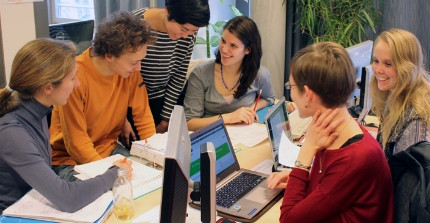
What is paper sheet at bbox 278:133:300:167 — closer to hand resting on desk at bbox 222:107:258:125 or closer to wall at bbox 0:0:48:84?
hand resting on desk at bbox 222:107:258:125

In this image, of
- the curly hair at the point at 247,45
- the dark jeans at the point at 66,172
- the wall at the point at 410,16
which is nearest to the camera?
the dark jeans at the point at 66,172

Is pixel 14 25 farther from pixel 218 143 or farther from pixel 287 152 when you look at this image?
pixel 287 152

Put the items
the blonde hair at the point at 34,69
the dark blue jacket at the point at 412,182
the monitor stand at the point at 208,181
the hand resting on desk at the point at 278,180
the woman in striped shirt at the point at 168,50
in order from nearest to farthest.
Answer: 1. the monitor stand at the point at 208,181
2. the dark blue jacket at the point at 412,182
3. the blonde hair at the point at 34,69
4. the hand resting on desk at the point at 278,180
5. the woman in striped shirt at the point at 168,50

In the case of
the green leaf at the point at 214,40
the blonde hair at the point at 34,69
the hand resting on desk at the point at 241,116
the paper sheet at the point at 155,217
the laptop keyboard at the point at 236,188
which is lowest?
the paper sheet at the point at 155,217

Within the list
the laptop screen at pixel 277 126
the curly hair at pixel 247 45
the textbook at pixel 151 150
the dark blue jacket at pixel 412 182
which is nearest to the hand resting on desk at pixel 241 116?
the curly hair at pixel 247 45

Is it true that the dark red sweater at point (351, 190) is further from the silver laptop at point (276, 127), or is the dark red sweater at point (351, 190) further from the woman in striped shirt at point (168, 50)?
the woman in striped shirt at point (168, 50)

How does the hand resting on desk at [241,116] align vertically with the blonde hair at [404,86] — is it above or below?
below

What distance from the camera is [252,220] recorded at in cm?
156

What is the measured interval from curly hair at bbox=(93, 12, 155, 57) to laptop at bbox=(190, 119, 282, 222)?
0.55m

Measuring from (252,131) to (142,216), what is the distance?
96 centimetres

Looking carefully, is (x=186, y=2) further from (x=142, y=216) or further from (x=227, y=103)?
(x=142, y=216)

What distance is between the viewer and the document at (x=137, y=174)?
1767 mm

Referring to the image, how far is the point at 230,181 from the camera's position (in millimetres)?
1818

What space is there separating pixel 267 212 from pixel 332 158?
13.5 inches
